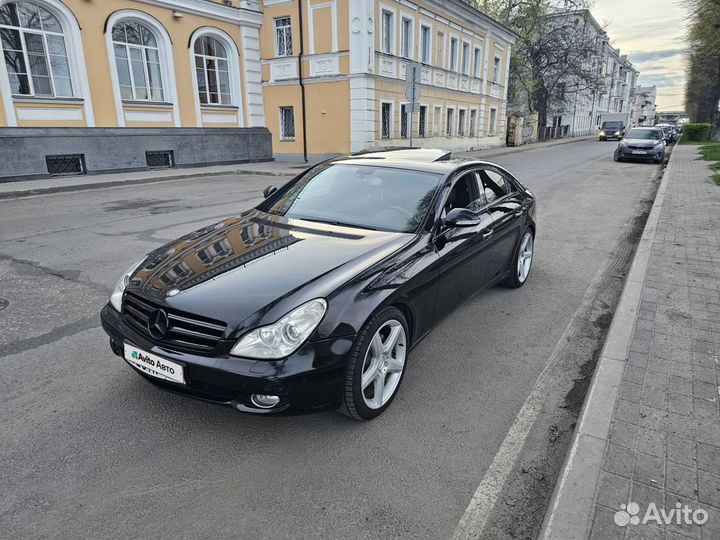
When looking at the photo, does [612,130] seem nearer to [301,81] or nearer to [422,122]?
[422,122]

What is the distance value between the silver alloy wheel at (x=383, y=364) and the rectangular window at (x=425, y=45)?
85.9 feet

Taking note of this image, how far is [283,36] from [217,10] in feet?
11.3

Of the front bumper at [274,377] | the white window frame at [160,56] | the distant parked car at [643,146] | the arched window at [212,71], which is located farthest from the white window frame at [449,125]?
the front bumper at [274,377]

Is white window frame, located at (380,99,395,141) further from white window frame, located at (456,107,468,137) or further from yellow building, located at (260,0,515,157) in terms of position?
white window frame, located at (456,107,468,137)

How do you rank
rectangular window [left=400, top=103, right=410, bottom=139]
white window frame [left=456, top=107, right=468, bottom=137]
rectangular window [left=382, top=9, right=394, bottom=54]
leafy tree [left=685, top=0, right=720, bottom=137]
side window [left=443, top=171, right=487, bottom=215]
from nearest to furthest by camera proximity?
side window [left=443, top=171, right=487, bottom=215] → rectangular window [left=382, top=9, right=394, bottom=54] → rectangular window [left=400, top=103, right=410, bottom=139] → leafy tree [left=685, top=0, right=720, bottom=137] → white window frame [left=456, top=107, right=468, bottom=137]

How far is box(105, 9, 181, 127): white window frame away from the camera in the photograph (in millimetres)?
16812

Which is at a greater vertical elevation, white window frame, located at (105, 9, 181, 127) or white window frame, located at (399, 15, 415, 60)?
white window frame, located at (399, 15, 415, 60)

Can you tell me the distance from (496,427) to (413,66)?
13.0m

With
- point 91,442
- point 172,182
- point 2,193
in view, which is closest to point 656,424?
point 91,442

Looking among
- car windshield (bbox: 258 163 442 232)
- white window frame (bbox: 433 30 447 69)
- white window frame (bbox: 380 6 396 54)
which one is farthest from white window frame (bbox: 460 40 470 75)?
car windshield (bbox: 258 163 442 232)

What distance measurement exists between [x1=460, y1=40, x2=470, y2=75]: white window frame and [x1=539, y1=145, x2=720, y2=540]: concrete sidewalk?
2914 centimetres

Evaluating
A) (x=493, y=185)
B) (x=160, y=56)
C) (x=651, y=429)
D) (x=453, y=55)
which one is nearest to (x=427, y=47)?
(x=453, y=55)

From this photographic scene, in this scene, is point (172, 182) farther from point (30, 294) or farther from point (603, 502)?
point (603, 502)

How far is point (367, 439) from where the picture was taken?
288 centimetres
